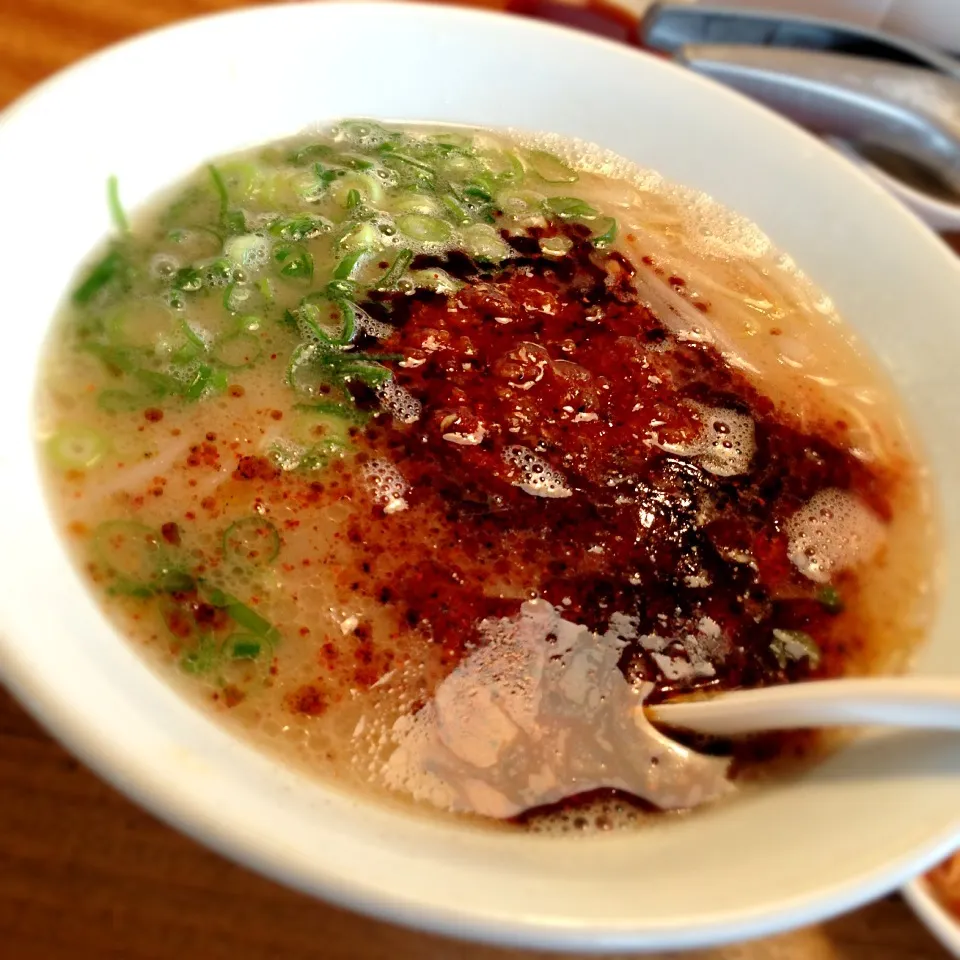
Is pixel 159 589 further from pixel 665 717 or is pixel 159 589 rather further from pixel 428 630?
pixel 665 717

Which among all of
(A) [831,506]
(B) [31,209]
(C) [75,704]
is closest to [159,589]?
(C) [75,704]

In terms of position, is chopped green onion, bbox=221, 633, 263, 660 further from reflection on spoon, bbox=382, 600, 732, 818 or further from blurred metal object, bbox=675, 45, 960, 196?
blurred metal object, bbox=675, 45, 960, 196

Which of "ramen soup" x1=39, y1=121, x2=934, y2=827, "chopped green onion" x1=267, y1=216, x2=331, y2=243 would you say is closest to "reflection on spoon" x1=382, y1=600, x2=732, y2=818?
"ramen soup" x1=39, y1=121, x2=934, y2=827

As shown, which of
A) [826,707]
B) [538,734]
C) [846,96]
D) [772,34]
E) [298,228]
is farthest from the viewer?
[772,34]

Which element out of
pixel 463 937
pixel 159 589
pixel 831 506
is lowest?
pixel 159 589

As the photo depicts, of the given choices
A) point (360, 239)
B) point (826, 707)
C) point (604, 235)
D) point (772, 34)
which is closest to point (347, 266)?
point (360, 239)

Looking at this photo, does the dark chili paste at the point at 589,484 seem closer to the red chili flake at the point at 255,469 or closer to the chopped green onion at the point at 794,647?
the chopped green onion at the point at 794,647

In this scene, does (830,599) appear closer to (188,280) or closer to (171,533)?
(171,533)
